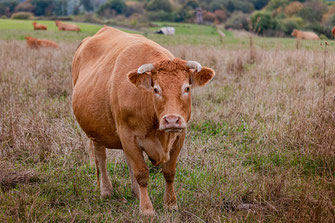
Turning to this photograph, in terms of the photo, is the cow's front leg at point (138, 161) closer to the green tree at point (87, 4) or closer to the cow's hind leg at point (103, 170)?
the cow's hind leg at point (103, 170)

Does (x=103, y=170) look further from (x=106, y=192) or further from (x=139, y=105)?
(x=139, y=105)

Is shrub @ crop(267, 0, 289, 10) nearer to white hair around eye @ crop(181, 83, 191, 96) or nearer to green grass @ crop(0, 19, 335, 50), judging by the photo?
green grass @ crop(0, 19, 335, 50)

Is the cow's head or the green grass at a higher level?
the cow's head

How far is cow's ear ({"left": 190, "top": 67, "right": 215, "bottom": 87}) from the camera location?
10.3 feet

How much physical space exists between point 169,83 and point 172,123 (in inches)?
15.4

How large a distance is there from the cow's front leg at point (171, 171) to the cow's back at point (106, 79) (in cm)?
61

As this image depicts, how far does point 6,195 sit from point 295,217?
2813 millimetres

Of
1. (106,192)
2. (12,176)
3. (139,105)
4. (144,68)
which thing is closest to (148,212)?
(106,192)

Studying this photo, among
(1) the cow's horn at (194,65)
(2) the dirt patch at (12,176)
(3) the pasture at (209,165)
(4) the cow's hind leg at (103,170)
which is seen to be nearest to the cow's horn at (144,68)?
(1) the cow's horn at (194,65)

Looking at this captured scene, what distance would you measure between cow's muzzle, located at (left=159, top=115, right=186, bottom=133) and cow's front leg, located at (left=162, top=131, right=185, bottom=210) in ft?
2.09

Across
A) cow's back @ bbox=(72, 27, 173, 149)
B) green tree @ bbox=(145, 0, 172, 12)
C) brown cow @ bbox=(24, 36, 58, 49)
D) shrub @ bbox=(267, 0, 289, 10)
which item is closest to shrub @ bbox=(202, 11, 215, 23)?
shrub @ bbox=(267, 0, 289, 10)

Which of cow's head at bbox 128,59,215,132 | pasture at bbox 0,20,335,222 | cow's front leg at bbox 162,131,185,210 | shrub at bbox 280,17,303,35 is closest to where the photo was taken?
cow's head at bbox 128,59,215,132

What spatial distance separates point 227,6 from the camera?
87.8m

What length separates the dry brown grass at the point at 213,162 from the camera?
128 inches
